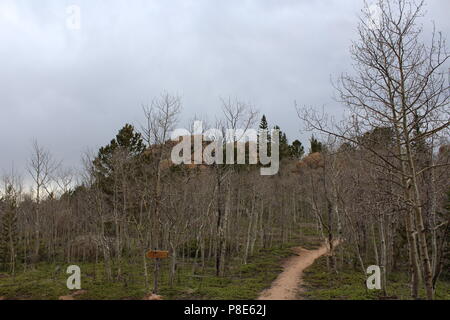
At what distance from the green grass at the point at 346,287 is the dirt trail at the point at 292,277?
0.43 metres

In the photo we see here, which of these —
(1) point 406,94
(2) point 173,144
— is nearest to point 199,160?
(2) point 173,144

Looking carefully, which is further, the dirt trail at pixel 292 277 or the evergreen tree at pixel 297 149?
the evergreen tree at pixel 297 149

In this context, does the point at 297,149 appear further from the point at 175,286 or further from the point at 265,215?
the point at 175,286

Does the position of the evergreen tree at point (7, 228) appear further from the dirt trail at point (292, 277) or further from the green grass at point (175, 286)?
the dirt trail at point (292, 277)

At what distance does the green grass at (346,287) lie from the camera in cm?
1145

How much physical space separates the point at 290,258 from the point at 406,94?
1756 cm

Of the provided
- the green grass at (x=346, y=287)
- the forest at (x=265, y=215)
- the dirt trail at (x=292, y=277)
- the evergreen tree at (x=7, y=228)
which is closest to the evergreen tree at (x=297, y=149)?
the forest at (x=265, y=215)

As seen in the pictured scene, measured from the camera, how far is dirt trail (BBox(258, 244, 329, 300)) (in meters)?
12.0

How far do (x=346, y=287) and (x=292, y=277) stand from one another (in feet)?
10.7

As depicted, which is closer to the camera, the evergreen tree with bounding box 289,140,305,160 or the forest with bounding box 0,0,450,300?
the forest with bounding box 0,0,450,300

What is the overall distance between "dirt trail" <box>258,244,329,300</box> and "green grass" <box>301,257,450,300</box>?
17.0 inches

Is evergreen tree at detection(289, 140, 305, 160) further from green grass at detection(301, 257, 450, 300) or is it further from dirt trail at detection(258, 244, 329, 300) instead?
green grass at detection(301, 257, 450, 300)

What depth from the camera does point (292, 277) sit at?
15.9 meters

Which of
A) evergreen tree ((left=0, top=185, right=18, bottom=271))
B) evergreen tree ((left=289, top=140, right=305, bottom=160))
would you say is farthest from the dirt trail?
evergreen tree ((left=289, top=140, right=305, bottom=160))
